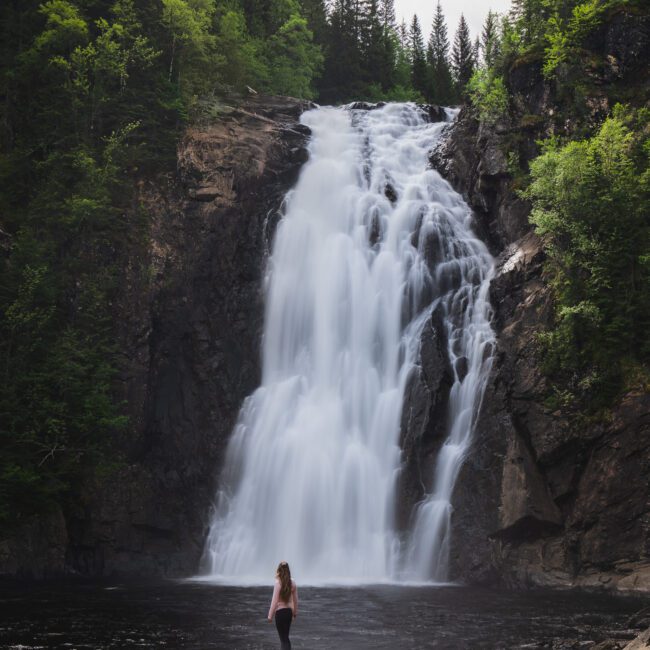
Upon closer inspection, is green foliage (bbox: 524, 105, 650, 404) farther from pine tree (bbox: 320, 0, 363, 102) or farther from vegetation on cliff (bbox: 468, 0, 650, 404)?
pine tree (bbox: 320, 0, 363, 102)

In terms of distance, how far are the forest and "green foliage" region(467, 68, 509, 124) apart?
0.09 meters

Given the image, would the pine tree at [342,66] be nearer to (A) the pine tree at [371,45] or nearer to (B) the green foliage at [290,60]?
(A) the pine tree at [371,45]

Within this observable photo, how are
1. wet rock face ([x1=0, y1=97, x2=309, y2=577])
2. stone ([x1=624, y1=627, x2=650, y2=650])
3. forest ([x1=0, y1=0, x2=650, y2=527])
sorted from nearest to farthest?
stone ([x1=624, y1=627, x2=650, y2=650]), forest ([x1=0, y1=0, x2=650, y2=527]), wet rock face ([x1=0, y1=97, x2=309, y2=577])

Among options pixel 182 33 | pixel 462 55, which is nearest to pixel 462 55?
pixel 462 55

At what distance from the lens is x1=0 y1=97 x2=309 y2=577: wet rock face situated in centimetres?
2905

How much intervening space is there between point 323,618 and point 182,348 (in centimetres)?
1742

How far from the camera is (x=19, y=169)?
35.5 meters

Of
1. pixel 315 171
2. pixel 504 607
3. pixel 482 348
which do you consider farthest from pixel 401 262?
pixel 504 607

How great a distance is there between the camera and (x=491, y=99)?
3441 cm

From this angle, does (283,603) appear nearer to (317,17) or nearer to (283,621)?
(283,621)

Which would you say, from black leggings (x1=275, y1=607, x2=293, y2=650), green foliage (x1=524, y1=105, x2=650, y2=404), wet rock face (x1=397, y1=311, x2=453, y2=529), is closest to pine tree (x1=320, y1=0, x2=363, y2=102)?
green foliage (x1=524, y1=105, x2=650, y2=404)

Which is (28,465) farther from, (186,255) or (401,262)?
(401,262)

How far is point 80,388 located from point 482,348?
1613cm

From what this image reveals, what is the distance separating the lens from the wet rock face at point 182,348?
2905 centimetres
